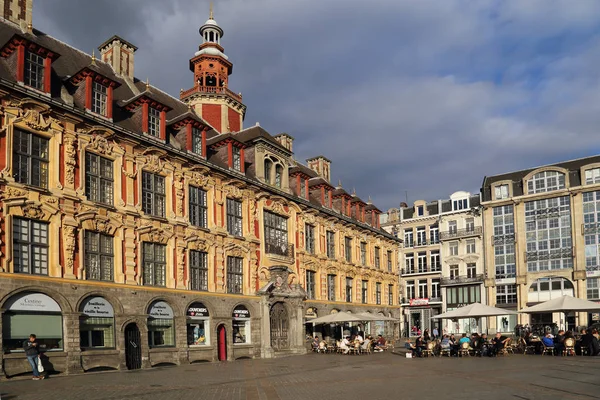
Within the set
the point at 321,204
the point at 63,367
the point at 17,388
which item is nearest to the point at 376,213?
the point at 321,204

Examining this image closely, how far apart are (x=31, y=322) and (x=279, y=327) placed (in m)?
18.3

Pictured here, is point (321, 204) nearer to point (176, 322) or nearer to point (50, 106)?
point (176, 322)

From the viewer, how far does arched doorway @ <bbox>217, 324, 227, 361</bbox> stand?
112 feet

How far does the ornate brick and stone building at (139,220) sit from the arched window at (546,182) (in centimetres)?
3390

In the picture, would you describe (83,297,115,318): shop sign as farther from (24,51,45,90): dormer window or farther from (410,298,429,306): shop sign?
(410,298,429,306): shop sign

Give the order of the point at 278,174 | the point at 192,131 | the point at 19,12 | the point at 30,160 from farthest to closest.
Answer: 1. the point at 278,174
2. the point at 192,131
3. the point at 19,12
4. the point at 30,160

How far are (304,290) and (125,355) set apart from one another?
16.0m

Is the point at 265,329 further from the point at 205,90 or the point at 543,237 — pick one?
the point at 543,237

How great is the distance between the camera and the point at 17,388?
20062 millimetres

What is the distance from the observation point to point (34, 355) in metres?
22.9

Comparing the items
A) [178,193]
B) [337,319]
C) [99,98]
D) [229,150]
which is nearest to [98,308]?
[178,193]

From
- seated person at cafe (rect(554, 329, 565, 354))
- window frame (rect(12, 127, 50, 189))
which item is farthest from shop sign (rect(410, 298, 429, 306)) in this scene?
window frame (rect(12, 127, 50, 189))

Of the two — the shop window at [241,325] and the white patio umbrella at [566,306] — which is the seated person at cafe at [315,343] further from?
the white patio umbrella at [566,306]

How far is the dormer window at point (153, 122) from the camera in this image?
3180 cm
